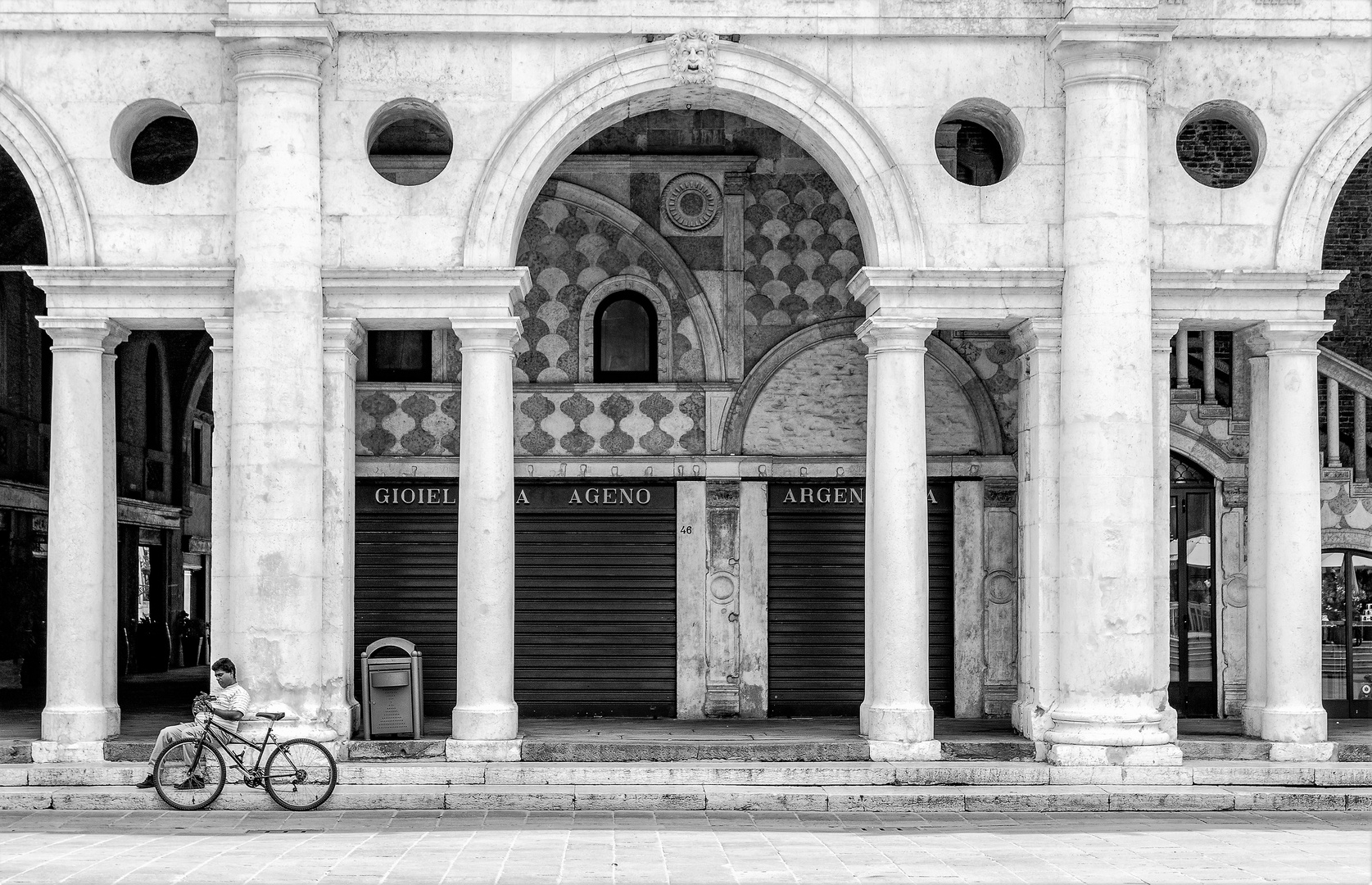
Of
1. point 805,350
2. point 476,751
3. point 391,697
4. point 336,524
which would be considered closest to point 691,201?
point 805,350

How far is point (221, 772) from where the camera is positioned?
15.3 m

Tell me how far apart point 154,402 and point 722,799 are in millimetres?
18472

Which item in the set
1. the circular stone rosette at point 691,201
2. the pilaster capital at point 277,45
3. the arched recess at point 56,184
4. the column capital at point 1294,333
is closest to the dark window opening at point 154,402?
the circular stone rosette at point 691,201

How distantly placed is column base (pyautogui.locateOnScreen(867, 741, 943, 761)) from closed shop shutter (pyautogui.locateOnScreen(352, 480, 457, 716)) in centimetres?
613

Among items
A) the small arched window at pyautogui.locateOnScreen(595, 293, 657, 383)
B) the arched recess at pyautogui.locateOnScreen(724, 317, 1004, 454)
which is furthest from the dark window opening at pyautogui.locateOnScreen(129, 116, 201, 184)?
the arched recess at pyautogui.locateOnScreen(724, 317, 1004, 454)

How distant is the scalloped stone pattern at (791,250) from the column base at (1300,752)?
289 inches

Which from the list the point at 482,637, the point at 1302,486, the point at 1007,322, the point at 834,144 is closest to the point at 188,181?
the point at 482,637

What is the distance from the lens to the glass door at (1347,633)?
70.1 feet

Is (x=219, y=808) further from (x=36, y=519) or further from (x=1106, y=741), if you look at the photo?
(x=36, y=519)

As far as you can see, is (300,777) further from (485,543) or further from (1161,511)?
(1161,511)

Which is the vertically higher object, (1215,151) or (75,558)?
(1215,151)

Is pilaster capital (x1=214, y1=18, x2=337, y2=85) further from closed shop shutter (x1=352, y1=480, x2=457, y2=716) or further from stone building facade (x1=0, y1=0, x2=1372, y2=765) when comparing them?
closed shop shutter (x1=352, y1=480, x2=457, y2=716)

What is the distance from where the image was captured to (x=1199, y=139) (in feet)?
73.6

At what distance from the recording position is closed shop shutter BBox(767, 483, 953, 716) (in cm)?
2128
